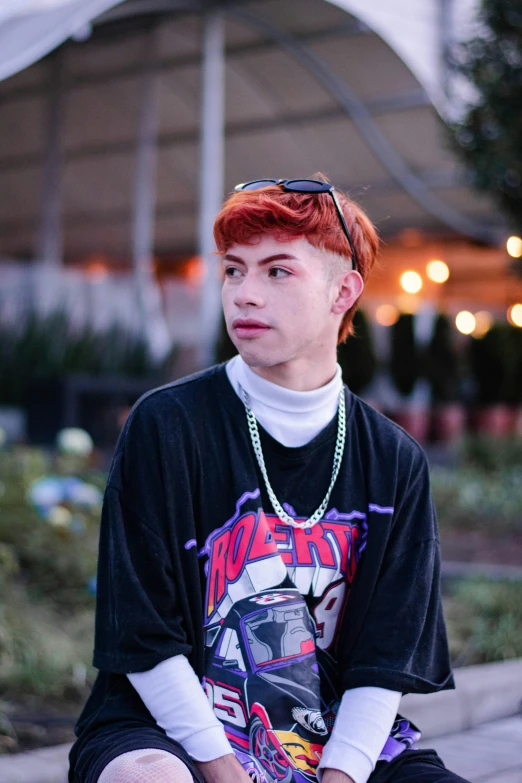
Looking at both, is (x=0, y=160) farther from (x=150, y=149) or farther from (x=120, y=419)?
(x=120, y=419)

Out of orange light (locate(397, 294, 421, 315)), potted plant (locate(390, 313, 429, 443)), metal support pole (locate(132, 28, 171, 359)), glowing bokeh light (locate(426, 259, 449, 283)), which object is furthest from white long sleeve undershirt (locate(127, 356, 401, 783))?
glowing bokeh light (locate(426, 259, 449, 283))

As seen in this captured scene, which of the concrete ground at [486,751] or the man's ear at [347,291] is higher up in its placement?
the man's ear at [347,291]

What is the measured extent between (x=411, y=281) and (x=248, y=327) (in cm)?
1874

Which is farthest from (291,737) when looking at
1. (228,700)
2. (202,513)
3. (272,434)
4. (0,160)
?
(0,160)

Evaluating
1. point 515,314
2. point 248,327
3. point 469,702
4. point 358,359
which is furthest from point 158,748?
point 515,314

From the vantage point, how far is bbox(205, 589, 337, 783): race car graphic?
209cm

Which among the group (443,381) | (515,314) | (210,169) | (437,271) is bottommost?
(443,381)

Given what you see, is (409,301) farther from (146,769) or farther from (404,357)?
(146,769)

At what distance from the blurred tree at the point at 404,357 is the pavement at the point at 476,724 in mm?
8673

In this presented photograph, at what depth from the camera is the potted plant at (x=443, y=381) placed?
42.0 ft

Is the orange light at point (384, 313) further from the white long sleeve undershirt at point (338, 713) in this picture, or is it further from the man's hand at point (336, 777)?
the man's hand at point (336, 777)

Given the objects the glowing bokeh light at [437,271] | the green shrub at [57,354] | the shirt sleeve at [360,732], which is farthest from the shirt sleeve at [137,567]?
the glowing bokeh light at [437,271]

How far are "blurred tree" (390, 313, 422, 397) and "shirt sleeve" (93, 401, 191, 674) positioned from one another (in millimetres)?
10951

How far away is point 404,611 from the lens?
87.6 inches
